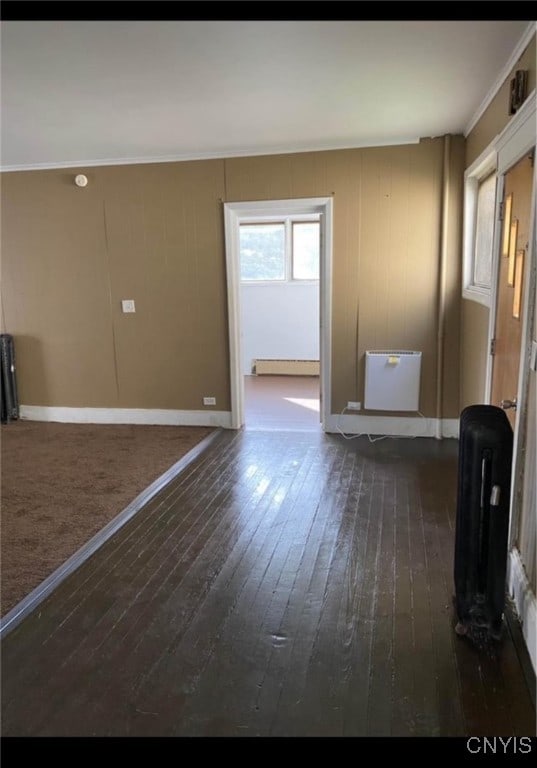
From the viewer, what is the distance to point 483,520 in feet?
6.46

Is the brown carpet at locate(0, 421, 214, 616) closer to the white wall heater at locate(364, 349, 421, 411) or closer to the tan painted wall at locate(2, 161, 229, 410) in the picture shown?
the tan painted wall at locate(2, 161, 229, 410)

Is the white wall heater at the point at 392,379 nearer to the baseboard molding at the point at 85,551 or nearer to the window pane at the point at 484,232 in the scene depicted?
the window pane at the point at 484,232

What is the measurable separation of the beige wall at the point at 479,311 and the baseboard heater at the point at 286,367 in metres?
3.42

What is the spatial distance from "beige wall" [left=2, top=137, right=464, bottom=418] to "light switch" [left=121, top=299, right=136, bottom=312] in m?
0.05

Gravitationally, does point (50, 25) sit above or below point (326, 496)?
above

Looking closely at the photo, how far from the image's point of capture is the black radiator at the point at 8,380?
528 cm

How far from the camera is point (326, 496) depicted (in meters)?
3.41

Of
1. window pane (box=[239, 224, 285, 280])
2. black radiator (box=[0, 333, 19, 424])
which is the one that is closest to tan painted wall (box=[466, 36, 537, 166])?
window pane (box=[239, 224, 285, 280])

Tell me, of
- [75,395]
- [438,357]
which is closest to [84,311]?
[75,395]

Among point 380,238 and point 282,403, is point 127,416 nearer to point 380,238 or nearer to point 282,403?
point 282,403

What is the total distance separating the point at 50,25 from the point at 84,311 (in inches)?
125

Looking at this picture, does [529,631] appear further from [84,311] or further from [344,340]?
[84,311]

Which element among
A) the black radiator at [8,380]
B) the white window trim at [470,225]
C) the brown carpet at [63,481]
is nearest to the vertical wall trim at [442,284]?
the white window trim at [470,225]

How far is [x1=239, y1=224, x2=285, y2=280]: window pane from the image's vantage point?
7.78 m
